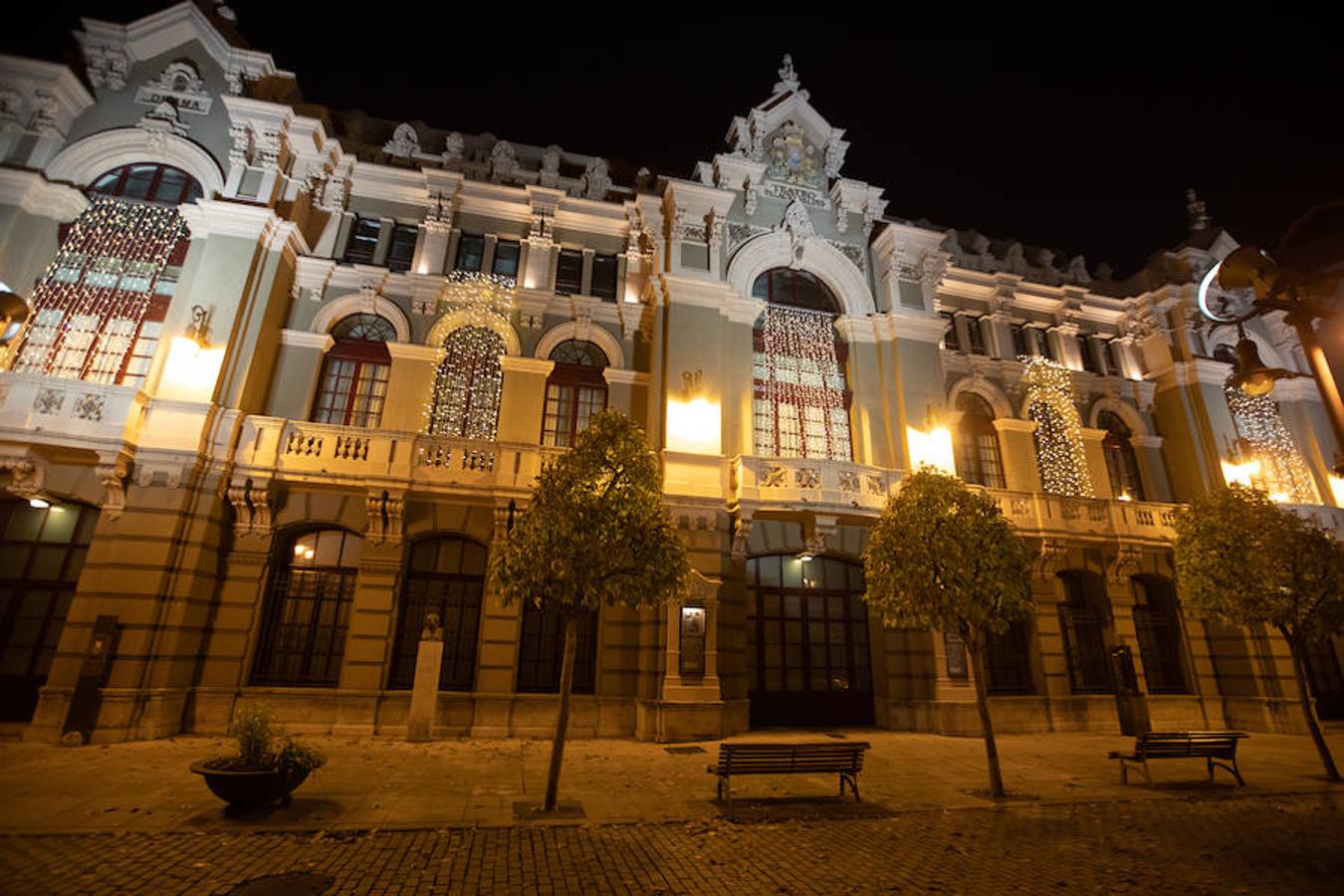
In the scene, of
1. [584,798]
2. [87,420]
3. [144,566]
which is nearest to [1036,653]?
[584,798]

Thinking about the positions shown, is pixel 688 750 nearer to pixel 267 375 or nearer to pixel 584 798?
pixel 584 798

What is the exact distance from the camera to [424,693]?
1360cm

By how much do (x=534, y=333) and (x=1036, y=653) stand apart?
18083 millimetres

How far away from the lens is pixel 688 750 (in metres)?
13.5

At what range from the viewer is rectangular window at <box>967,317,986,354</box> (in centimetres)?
2308

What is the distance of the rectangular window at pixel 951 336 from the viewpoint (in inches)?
895

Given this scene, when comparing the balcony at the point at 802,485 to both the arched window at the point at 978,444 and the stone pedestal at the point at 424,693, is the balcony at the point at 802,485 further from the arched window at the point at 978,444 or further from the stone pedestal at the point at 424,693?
the stone pedestal at the point at 424,693

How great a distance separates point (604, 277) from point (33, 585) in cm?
1680


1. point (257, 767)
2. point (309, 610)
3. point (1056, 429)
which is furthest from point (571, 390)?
point (1056, 429)

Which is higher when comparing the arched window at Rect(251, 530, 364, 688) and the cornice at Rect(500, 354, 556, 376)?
the cornice at Rect(500, 354, 556, 376)

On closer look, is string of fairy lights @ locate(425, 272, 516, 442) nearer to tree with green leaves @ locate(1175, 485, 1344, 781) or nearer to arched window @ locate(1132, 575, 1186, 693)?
tree with green leaves @ locate(1175, 485, 1344, 781)

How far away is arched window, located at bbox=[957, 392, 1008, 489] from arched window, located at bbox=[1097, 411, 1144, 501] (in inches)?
172

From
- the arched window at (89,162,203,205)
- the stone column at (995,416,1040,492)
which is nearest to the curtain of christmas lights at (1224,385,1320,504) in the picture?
the stone column at (995,416,1040,492)

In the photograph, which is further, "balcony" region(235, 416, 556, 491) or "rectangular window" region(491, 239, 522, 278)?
"rectangular window" region(491, 239, 522, 278)
